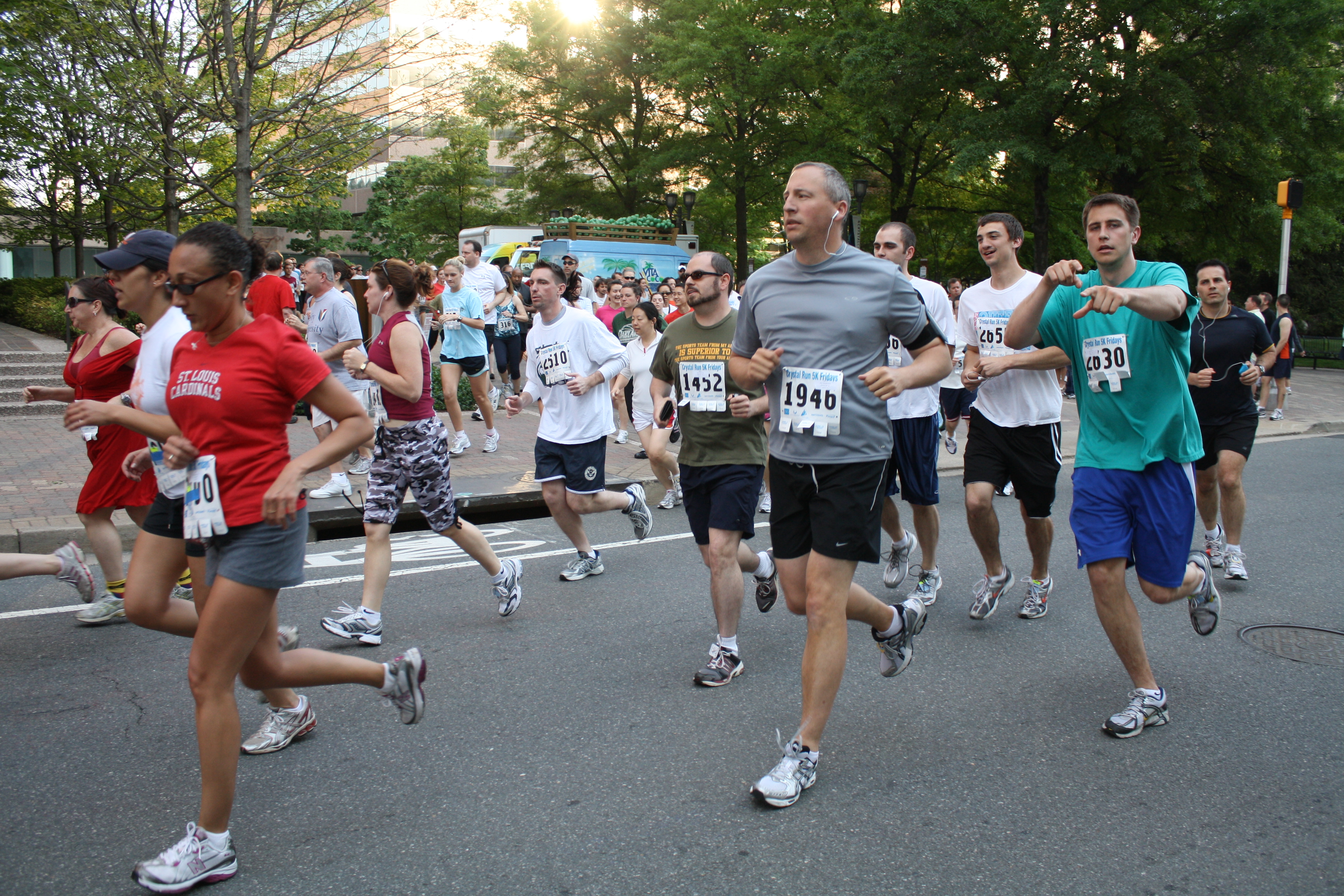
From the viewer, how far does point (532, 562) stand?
694 centimetres

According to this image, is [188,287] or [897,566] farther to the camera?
[897,566]

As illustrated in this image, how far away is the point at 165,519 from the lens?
143 inches

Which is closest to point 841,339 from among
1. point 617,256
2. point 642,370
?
point 642,370

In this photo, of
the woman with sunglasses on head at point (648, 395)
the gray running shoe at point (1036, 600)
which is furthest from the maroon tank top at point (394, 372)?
the gray running shoe at point (1036, 600)

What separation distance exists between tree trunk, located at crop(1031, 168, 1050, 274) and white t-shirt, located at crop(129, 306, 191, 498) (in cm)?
2340

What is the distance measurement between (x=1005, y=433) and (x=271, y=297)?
6.63m

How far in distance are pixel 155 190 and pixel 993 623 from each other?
23000 mm

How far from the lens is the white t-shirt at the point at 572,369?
6.18 metres

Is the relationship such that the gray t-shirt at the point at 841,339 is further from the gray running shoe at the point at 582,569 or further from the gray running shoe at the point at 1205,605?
the gray running shoe at the point at 582,569

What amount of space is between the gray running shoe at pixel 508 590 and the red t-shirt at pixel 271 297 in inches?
183

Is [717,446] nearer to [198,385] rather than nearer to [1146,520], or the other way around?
[1146,520]

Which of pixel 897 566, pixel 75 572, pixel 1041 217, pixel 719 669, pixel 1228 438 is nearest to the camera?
pixel 719 669

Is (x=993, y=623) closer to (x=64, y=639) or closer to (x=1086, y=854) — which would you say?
(x=1086, y=854)

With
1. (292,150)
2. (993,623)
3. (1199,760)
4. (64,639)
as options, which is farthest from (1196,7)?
(64,639)
